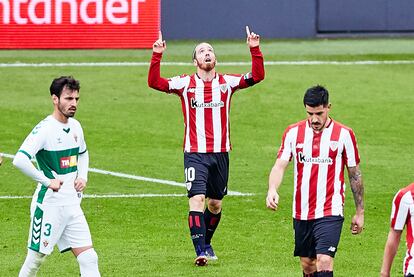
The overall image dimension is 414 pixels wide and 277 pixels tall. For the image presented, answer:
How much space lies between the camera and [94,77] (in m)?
28.2

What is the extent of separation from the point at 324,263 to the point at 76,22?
16.9 m

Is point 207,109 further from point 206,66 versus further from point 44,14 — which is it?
point 44,14

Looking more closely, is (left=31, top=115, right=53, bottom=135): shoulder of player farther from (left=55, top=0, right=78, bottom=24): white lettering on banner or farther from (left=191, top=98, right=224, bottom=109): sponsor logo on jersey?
(left=55, top=0, right=78, bottom=24): white lettering on banner

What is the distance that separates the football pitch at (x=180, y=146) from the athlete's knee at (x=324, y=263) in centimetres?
217

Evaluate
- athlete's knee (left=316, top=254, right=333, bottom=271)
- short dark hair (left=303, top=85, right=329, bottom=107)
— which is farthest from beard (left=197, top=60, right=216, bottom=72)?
athlete's knee (left=316, top=254, right=333, bottom=271)

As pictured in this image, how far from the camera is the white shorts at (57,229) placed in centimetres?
1188

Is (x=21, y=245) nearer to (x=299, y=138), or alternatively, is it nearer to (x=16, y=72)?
(x=299, y=138)

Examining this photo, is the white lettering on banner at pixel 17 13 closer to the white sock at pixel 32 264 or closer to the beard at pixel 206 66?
the beard at pixel 206 66

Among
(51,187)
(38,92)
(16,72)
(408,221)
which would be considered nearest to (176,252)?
(51,187)

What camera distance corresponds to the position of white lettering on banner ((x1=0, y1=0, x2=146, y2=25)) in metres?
27.4

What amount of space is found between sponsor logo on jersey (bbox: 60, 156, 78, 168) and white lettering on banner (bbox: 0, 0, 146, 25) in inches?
619

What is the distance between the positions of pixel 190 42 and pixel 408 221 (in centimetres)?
2314

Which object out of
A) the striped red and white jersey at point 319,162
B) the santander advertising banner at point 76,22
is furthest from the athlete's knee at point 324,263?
the santander advertising banner at point 76,22

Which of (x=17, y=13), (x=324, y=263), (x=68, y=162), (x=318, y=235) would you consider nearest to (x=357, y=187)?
(x=318, y=235)
